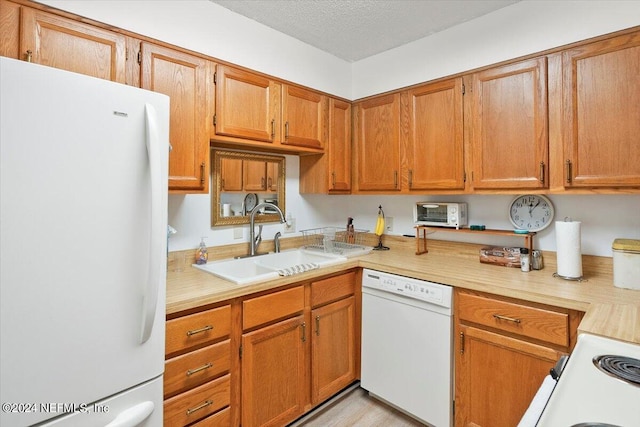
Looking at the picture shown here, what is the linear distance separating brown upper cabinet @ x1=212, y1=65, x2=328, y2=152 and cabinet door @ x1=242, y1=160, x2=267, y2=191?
0.27 m

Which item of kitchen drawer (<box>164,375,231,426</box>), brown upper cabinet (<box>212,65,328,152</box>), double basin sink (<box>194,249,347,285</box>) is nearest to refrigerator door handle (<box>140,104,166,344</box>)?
kitchen drawer (<box>164,375,231,426</box>)

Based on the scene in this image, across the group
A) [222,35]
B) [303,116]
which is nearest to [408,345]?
[303,116]

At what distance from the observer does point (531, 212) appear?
205cm

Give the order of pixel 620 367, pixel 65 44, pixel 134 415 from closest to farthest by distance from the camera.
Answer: pixel 620 367 < pixel 134 415 < pixel 65 44

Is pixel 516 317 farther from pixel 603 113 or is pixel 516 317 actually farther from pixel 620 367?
pixel 603 113

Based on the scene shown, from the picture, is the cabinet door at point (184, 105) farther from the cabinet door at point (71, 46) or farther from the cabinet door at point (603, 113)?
the cabinet door at point (603, 113)

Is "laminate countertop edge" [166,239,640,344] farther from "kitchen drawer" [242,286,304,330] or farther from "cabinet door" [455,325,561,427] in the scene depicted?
"cabinet door" [455,325,561,427]

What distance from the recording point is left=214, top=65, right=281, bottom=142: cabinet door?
1.89 m

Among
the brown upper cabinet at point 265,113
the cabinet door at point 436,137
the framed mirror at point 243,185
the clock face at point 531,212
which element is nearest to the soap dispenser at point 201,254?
the framed mirror at point 243,185

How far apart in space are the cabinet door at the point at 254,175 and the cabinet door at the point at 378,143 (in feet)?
2.47

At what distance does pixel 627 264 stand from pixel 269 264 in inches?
76.8

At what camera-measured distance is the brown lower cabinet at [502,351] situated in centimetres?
148

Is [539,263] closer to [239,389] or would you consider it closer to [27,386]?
[239,389]

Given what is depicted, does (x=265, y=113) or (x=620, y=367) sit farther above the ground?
(x=265, y=113)
